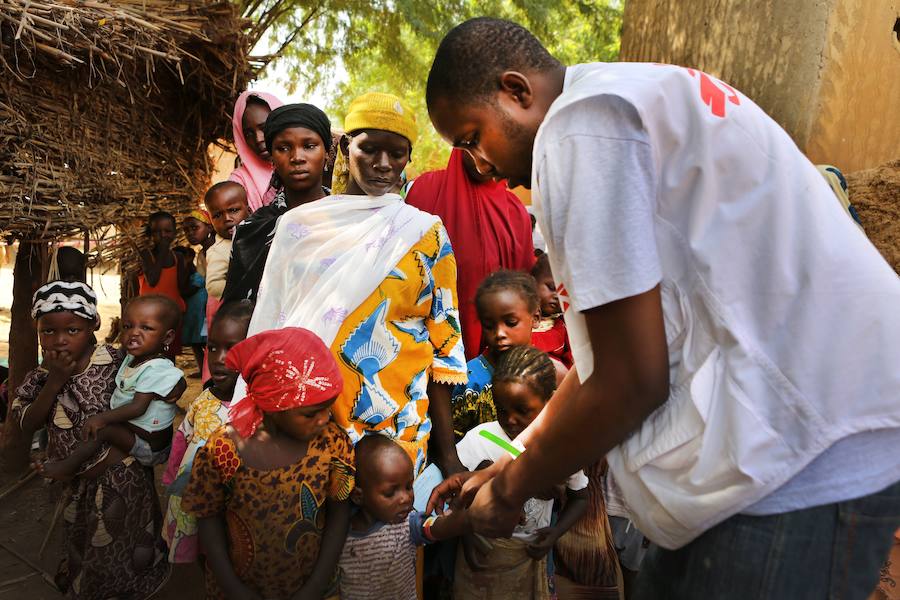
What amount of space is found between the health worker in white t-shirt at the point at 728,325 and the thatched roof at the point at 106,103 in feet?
9.31

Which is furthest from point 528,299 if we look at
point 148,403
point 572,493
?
point 148,403

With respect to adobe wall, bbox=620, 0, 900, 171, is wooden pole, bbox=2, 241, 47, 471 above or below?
below

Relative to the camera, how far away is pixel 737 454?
96 centimetres

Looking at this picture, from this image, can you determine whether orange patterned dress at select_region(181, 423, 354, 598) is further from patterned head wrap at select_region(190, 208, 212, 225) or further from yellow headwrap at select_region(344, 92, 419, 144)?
patterned head wrap at select_region(190, 208, 212, 225)

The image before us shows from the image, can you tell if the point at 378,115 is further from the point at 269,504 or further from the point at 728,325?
the point at 728,325

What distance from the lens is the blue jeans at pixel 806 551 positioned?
99cm

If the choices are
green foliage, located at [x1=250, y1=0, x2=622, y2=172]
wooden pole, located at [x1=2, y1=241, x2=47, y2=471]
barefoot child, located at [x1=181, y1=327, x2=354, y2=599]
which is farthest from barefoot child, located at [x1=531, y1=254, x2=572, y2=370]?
green foliage, located at [x1=250, y1=0, x2=622, y2=172]

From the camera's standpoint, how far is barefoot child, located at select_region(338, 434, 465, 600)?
215 cm

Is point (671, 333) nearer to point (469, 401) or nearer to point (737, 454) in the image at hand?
point (737, 454)

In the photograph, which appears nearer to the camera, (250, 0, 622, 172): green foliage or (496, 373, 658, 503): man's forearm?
(496, 373, 658, 503): man's forearm

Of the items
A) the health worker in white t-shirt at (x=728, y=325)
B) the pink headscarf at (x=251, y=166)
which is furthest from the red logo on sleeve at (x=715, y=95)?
the pink headscarf at (x=251, y=166)

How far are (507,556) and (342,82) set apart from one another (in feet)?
32.5

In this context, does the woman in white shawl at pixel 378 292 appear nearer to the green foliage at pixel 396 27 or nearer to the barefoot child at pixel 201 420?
the barefoot child at pixel 201 420

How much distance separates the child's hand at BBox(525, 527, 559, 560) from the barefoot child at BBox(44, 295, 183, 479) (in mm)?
1595
